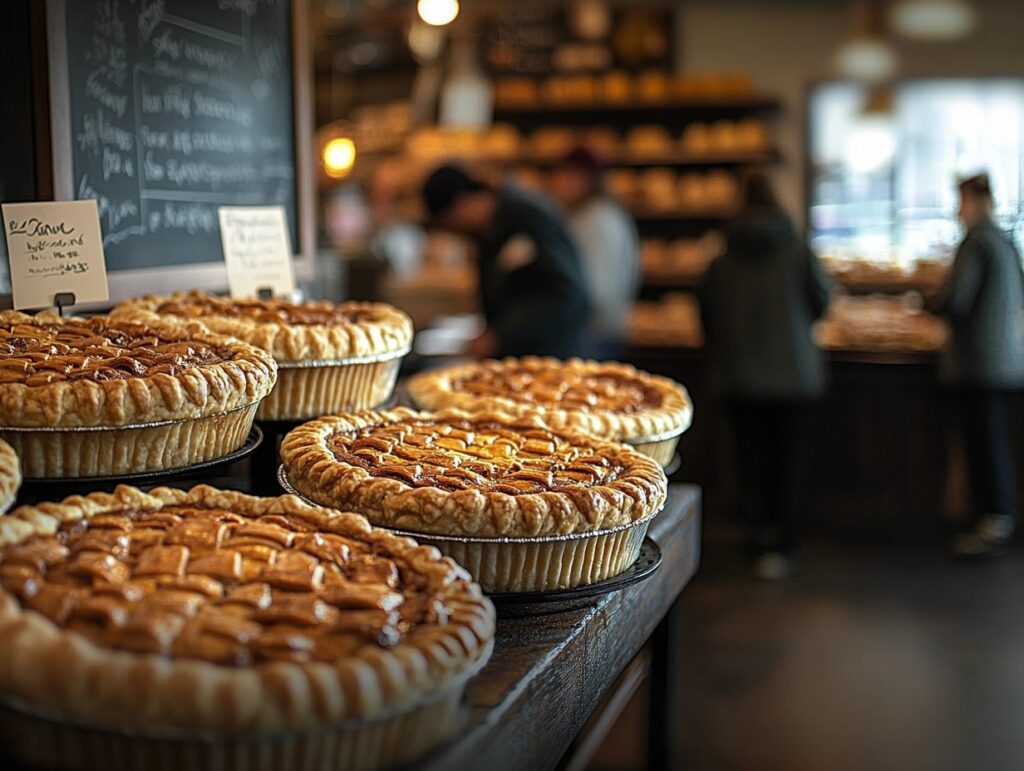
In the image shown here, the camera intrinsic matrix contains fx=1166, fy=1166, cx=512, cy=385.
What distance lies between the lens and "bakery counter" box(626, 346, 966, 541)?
6082 mm

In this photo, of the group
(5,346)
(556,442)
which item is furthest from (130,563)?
(556,442)

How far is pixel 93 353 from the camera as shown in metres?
1.69

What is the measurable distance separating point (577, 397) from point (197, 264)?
0.97m

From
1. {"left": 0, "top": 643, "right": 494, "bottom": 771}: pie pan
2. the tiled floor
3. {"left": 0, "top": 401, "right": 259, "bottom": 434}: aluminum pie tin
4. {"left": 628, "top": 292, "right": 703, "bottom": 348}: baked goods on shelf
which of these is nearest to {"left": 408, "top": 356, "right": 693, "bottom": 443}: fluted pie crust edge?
{"left": 0, "top": 401, "right": 259, "bottom": 434}: aluminum pie tin

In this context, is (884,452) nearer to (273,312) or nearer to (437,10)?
(437,10)

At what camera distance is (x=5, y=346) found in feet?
5.54

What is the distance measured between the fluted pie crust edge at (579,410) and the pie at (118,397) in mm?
525

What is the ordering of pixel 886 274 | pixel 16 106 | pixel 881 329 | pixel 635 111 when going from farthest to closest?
pixel 635 111 < pixel 886 274 < pixel 881 329 < pixel 16 106

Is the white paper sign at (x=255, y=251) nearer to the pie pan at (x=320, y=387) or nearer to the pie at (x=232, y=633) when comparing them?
the pie pan at (x=320, y=387)

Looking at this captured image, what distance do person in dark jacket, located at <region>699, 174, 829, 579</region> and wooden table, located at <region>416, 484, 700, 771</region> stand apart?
3.41 metres

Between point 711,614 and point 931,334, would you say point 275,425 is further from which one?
point 931,334

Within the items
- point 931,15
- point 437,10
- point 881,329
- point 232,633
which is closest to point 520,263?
point 437,10

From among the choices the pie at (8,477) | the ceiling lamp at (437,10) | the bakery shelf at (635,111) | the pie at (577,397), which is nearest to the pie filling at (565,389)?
the pie at (577,397)

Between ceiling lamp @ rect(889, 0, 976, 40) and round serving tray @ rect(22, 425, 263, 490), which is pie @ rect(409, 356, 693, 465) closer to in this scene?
round serving tray @ rect(22, 425, 263, 490)
